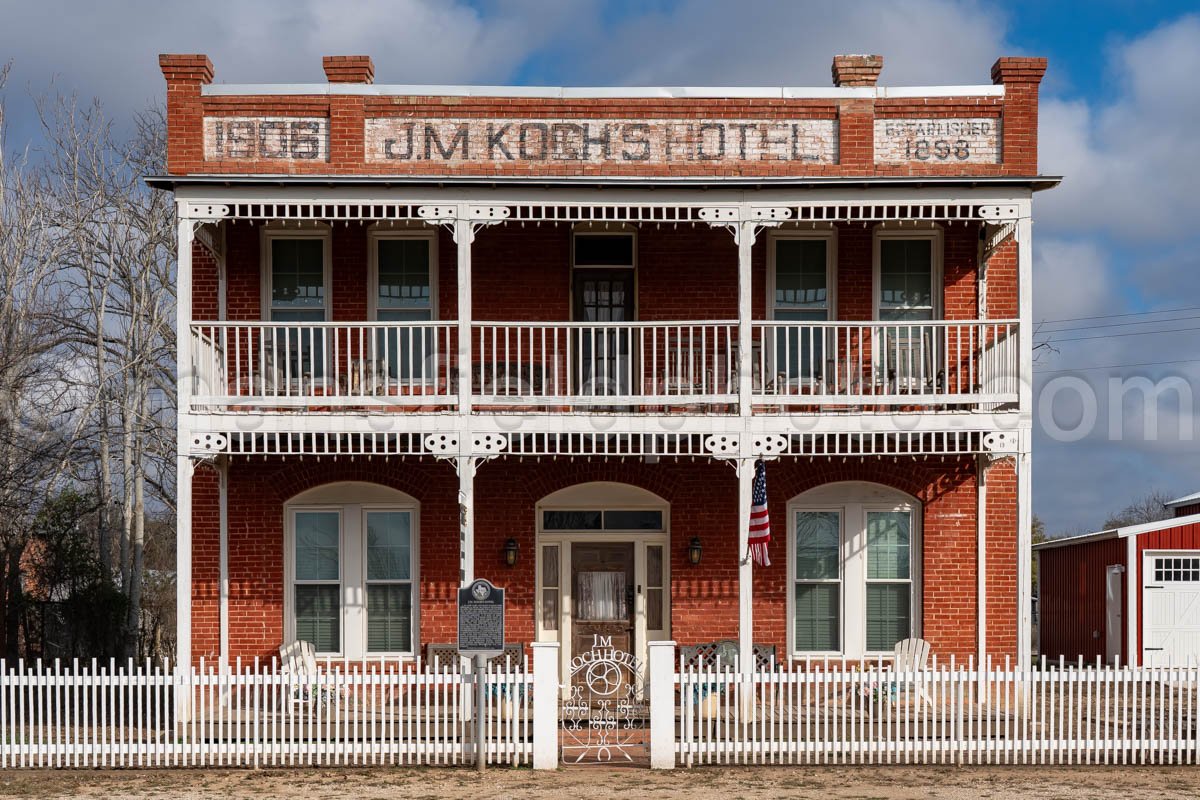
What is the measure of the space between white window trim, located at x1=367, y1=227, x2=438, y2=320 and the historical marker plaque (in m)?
4.88

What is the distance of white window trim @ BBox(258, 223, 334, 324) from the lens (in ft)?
55.5

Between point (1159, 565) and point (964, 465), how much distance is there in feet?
23.3

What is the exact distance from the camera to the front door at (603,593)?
56.4ft

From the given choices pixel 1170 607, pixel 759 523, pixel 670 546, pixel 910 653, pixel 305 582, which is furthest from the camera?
pixel 1170 607

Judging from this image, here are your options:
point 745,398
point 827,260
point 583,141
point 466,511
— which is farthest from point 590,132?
point 466,511

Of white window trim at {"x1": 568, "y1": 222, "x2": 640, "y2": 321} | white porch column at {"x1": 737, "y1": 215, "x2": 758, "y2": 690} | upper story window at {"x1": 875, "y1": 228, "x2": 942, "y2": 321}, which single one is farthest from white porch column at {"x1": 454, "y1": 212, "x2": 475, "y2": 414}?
upper story window at {"x1": 875, "y1": 228, "x2": 942, "y2": 321}

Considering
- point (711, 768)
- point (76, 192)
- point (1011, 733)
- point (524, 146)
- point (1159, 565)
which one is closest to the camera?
point (711, 768)

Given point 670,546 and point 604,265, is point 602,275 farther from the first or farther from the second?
point 670,546

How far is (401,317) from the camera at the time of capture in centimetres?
1705

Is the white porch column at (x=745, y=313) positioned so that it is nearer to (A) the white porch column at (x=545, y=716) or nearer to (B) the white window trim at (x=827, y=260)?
(B) the white window trim at (x=827, y=260)

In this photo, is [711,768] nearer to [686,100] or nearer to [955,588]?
[955,588]

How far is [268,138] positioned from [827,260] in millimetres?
6839

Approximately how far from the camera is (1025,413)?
50.3 feet

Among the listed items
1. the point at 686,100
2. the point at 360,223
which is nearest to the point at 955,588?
the point at 686,100
